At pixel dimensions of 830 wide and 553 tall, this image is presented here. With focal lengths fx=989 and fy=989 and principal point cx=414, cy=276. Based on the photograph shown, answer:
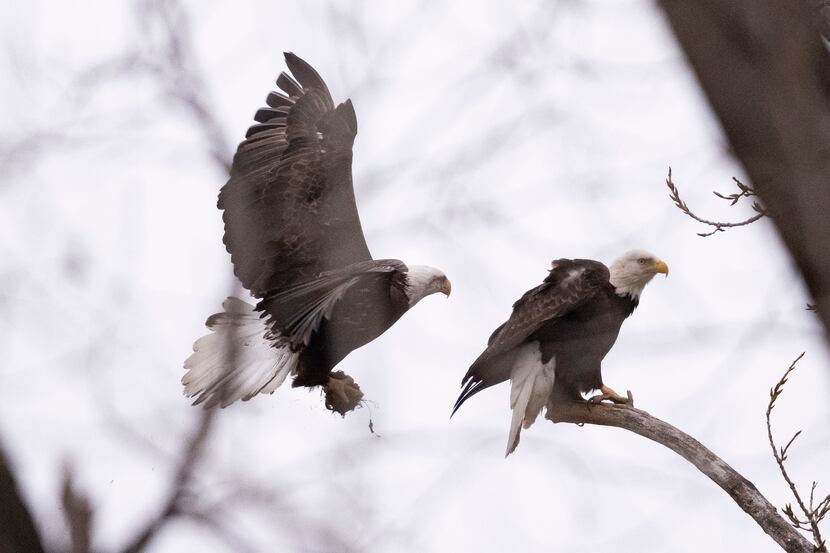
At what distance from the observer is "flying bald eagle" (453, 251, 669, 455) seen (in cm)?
455

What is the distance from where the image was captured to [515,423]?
14.7 feet

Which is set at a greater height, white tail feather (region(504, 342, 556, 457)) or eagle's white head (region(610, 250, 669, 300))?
eagle's white head (region(610, 250, 669, 300))

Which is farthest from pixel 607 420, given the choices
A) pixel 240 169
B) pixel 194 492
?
pixel 194 492

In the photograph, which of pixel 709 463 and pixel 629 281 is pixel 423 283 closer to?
pixel 629 281

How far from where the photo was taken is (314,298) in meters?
4.41

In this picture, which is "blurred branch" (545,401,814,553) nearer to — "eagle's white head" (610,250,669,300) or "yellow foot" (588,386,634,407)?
"yellow foot" (588,386,634,407)

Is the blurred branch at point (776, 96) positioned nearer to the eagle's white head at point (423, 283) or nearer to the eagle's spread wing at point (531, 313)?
the eagle's spread wing at point (531, 313)

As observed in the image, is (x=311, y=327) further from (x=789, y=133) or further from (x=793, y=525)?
(x=789, y=133)

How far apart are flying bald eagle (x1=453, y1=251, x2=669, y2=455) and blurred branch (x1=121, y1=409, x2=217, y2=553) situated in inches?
110

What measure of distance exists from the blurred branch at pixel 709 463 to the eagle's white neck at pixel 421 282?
3.90ft

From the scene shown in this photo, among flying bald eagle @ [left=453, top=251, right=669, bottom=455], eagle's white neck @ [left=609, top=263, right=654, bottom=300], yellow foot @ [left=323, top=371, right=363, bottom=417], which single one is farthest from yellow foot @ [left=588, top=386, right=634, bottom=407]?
A: yellow foot @ [left=323, top=371, right=363, bottom=417]

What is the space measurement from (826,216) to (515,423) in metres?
3.24

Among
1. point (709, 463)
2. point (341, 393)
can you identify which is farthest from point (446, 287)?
point (709, 463)

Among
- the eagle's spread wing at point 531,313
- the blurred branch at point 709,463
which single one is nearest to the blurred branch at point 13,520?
the blurred branch at point 709,463
